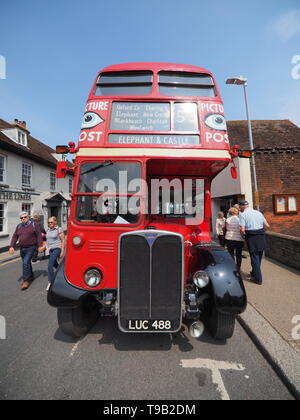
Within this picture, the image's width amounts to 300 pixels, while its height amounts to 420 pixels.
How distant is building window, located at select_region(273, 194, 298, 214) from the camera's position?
9156 millimetres

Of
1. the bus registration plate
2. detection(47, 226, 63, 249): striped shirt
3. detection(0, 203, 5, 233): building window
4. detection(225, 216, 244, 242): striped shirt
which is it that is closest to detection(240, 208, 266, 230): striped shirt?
detection(225, 216, 244, 242): striped shirt

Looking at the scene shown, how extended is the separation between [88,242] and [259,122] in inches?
542

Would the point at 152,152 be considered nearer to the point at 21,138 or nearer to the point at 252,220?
the point at 252,220

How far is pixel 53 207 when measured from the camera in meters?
16.2

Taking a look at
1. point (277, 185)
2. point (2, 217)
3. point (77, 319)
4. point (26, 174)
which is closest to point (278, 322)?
point (77, 319)

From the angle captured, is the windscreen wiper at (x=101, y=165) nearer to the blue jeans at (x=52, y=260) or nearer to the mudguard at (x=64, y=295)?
the mudguard at (x=64, y=295)

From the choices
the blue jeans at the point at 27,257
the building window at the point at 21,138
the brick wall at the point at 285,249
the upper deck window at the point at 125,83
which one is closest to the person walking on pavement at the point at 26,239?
the blue jeans at the point at 27,257

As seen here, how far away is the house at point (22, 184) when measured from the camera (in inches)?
423

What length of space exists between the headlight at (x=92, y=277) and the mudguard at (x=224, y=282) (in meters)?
1.43

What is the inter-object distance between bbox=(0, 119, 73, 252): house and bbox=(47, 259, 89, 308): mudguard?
24.3 feet

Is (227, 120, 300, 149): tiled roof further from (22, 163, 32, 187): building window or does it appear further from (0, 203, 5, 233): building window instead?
(0, 203, 5, 233): building window

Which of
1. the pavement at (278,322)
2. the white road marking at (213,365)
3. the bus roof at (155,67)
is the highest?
the bus roof at (155,67)
